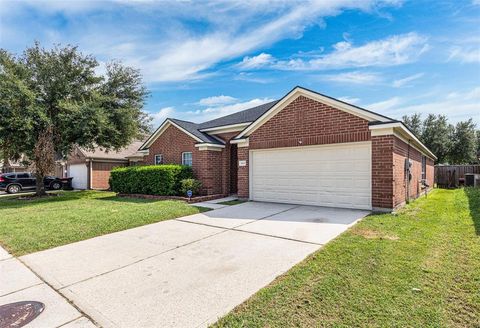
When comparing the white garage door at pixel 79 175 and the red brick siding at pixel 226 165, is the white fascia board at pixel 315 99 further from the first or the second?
the white garage door at pixel 79 175

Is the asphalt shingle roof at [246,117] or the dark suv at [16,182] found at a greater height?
the asphalt shingle roof at [246,117]

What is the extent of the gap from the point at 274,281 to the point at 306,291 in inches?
19.3

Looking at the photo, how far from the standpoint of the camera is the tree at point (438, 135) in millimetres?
31844

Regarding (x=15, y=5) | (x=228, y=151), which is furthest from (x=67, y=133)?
(x=228, y=151)

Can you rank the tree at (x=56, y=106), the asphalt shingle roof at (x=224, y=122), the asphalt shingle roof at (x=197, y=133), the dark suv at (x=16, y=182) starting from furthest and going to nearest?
the dark suv at (x=16, y=182) < the asphalt shingle roof at (x=224, y=122) < the asphalt shingle roof at (x=197, y=133) < the tree at (x=56, y=106)

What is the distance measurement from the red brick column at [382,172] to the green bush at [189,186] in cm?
776

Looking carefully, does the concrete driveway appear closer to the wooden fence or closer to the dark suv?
the wooden fence

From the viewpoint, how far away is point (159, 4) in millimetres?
8422

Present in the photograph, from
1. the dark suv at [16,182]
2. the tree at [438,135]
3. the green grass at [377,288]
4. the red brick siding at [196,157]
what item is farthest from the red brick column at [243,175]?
the tree at [438,135]

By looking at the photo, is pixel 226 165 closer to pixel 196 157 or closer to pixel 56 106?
pixel 196 157

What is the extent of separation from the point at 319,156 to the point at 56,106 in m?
14.2

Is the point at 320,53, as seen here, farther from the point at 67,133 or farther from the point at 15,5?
the point at 67,133

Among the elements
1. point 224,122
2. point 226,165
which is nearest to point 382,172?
point 226,165

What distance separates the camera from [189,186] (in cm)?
1250
